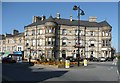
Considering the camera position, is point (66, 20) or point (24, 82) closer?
point (24, 82)

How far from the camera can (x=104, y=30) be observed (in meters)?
80.1

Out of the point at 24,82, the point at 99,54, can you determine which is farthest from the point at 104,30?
the point at 24,82

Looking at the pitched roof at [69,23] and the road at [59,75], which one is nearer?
the road at [59,75]

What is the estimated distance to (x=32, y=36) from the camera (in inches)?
3150

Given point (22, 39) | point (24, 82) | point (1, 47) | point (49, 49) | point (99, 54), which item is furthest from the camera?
point (1, 47)

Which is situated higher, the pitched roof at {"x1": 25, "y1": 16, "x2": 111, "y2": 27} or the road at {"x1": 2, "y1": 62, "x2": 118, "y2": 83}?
the pitched roof at {"x1": 25, "y1": 16, "x2": 111, "y2": 27}

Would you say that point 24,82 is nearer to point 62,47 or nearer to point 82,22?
point 62,47

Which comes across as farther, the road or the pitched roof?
the pitched roof

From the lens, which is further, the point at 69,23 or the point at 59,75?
the point at 69,23

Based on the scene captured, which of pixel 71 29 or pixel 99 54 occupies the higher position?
pixel 71 29

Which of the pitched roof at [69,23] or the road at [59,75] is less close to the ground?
the pitched roof at [69,23]

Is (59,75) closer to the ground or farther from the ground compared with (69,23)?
closer to the ground

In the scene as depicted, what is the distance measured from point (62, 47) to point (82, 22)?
11.4 meters

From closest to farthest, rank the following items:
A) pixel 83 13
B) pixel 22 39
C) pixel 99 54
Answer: pixel 83 13, pixel 99 54, pixel 22 39
